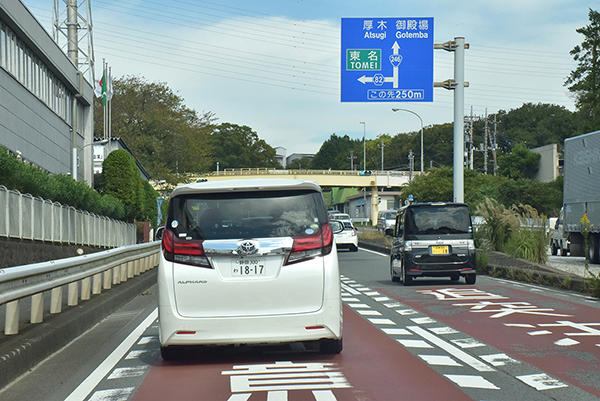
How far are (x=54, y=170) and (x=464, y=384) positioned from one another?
118ft

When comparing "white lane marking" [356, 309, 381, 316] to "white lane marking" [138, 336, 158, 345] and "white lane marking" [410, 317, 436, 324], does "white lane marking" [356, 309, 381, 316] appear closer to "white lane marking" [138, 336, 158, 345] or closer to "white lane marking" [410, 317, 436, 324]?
"white lane marking" [410, 317, 436, 324]

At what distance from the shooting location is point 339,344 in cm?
873

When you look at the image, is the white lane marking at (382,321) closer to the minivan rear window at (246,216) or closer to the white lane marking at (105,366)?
the white lane marking at (105,366)

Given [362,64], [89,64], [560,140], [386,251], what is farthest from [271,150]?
[362,64]

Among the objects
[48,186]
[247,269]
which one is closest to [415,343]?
[247,269]

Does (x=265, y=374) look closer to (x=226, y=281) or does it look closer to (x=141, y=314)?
(x=226, y=281)

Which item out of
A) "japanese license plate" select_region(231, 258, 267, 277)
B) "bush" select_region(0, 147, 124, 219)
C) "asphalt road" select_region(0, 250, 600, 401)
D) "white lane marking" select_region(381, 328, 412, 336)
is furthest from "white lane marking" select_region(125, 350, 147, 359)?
"bush" select_region(0, 147, 124, 219)

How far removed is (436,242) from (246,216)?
11446 mm

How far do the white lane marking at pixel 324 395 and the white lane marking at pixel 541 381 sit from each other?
1706 mm

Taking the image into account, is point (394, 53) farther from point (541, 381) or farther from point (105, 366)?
point (541, 381)

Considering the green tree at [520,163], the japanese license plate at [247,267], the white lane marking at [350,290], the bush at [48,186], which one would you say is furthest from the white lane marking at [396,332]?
the green tree at [520,163]

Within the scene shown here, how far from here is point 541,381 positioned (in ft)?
24.4

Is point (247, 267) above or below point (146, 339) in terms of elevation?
above

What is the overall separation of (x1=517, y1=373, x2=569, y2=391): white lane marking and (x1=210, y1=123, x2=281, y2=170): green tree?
13586 centimetres
